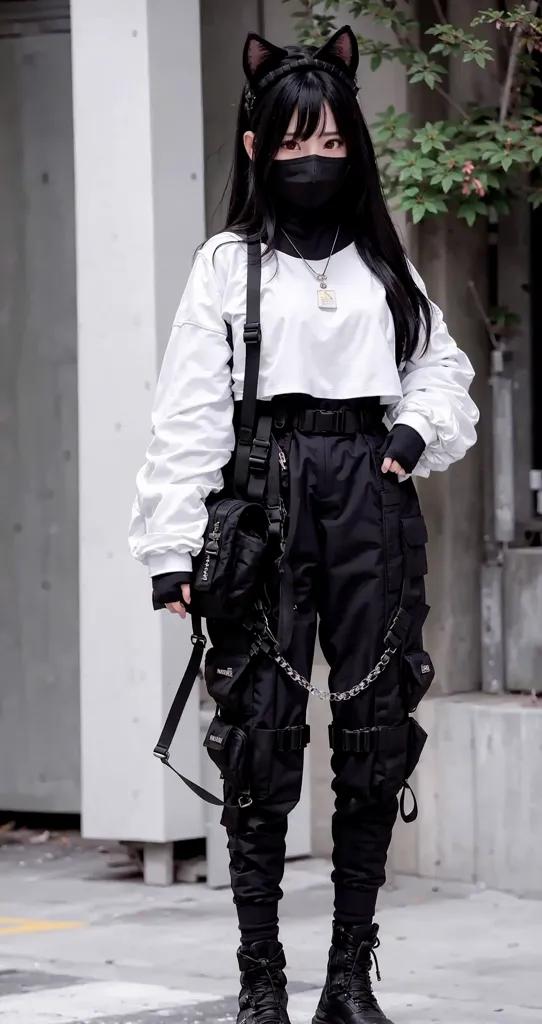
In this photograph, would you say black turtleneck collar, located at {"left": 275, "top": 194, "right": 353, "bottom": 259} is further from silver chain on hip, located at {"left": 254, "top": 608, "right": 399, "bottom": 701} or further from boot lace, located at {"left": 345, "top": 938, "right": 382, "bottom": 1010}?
boot lace, located at {"left": 345, "top": 938, "right": 382, "bottom": 1010}

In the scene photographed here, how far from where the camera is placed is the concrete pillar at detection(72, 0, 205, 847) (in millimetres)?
5941

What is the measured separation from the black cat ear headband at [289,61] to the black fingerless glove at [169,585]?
1070 millimetres

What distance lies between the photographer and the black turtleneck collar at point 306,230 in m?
4.06

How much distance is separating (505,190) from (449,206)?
0.21m

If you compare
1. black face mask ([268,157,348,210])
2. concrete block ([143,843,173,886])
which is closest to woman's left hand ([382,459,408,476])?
black face mask ([268,157,348,210])

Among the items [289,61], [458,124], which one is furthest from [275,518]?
[458,124]

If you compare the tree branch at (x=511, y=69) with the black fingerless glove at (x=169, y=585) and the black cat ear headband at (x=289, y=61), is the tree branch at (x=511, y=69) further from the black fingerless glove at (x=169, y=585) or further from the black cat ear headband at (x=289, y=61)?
the black fingerless glove at (x=169, y=585)

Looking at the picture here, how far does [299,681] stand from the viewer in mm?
3957

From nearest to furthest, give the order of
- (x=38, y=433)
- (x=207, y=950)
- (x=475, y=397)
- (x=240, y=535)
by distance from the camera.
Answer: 1. (x=240, y=535)
2. (x=207, y=950)
3. (x=475, y=397)
4. (x=38, y=433)

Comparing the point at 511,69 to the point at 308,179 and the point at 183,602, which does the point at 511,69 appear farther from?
the point at 183,602

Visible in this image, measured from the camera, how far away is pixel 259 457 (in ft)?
12.9

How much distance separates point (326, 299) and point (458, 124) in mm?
2094

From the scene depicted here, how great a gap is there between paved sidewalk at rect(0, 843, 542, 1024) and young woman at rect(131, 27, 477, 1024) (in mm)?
504

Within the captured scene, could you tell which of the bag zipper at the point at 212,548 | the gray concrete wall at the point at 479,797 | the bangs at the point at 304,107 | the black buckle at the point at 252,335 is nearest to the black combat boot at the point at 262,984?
the bag zipper at the point at 212,548
